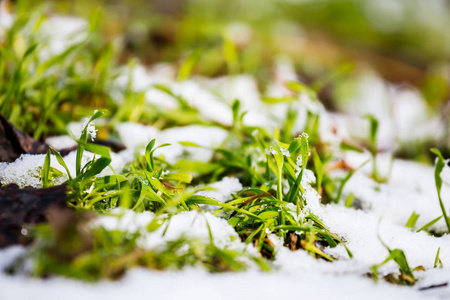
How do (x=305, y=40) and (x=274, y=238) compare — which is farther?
(x=305, y=40)

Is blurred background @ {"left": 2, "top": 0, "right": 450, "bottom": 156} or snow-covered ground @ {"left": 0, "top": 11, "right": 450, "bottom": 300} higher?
blurred background @ {"left": 2, "top": 0, "right": 450, "bottom": 156}

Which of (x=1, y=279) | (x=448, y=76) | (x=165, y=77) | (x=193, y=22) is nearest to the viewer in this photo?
(x=1, y=279)

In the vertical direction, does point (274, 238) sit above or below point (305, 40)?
below

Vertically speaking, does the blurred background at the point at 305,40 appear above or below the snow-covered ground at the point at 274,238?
above

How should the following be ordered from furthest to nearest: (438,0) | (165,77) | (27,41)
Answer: (438,0) < (165,77) < (27,41)

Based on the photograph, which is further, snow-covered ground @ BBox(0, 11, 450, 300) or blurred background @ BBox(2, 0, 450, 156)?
blurred background @ BBox(2, 0, 450, 156)

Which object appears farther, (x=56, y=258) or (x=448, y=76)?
(x=448, y=76)

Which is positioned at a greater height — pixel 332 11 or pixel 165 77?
pixel 332 11

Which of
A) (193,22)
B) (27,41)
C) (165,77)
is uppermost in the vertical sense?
(193,22)

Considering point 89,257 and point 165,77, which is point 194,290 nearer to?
point 89,257

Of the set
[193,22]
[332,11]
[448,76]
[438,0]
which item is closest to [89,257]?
[193,22]

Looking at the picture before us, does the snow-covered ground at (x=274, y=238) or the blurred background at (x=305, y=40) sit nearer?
the snow-covered ground at (x=274, y=238)
